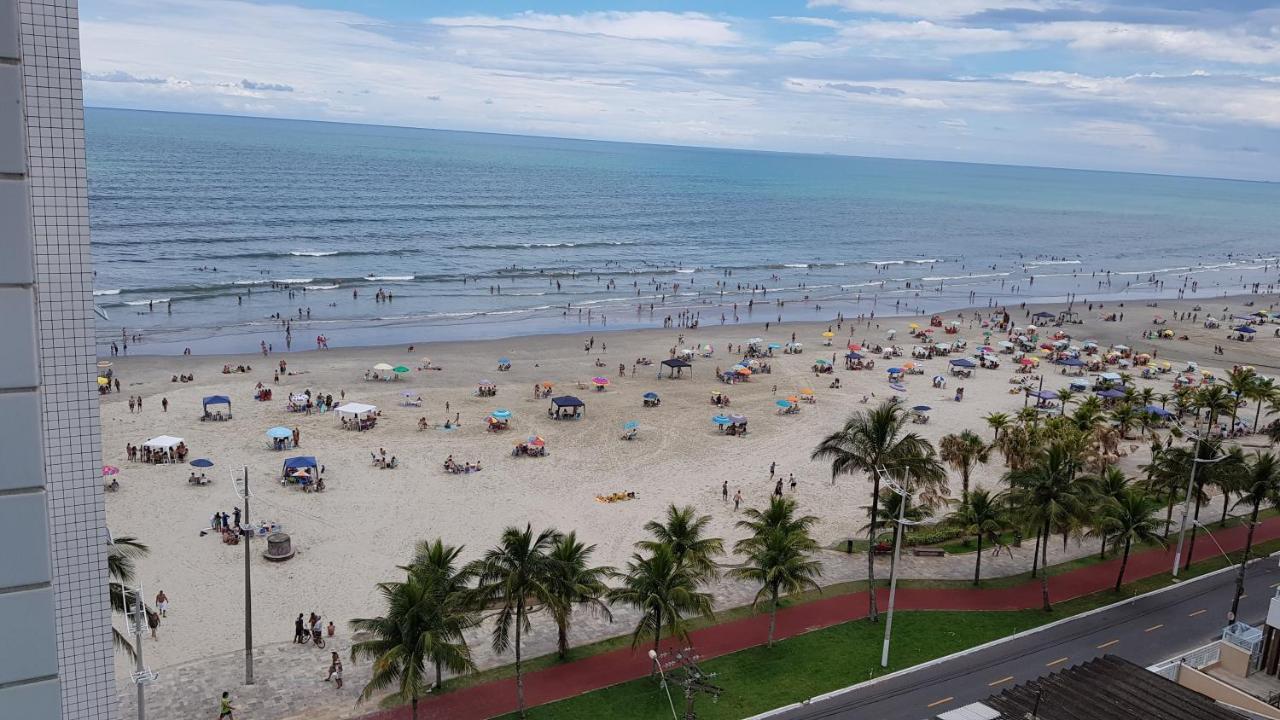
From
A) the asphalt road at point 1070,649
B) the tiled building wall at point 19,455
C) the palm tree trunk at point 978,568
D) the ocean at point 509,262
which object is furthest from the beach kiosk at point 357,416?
the tiled building wall at point 19,455

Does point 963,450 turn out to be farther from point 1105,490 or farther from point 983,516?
point 1105,490

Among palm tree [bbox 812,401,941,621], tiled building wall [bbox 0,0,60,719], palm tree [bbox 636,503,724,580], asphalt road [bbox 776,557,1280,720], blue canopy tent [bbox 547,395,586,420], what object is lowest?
asphalt road [bbox 776,557,1280,720]

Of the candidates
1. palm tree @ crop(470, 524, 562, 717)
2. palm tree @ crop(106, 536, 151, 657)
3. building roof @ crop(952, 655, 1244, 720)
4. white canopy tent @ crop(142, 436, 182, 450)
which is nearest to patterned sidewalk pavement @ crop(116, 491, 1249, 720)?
palm tree @ crop(470, 524, 562, 717)

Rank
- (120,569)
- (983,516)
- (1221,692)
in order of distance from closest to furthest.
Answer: (120,569) → (1221,692) → (983,516)

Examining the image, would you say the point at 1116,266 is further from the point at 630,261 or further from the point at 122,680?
the point at 122,680

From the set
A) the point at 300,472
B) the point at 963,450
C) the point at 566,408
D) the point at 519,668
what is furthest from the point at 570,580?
the point at 566,408

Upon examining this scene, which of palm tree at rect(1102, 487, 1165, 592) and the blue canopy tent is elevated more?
palm tree at rect(1102, 487, 1165, 592)

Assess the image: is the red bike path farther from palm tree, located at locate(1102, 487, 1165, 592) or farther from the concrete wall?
the concrete wall
